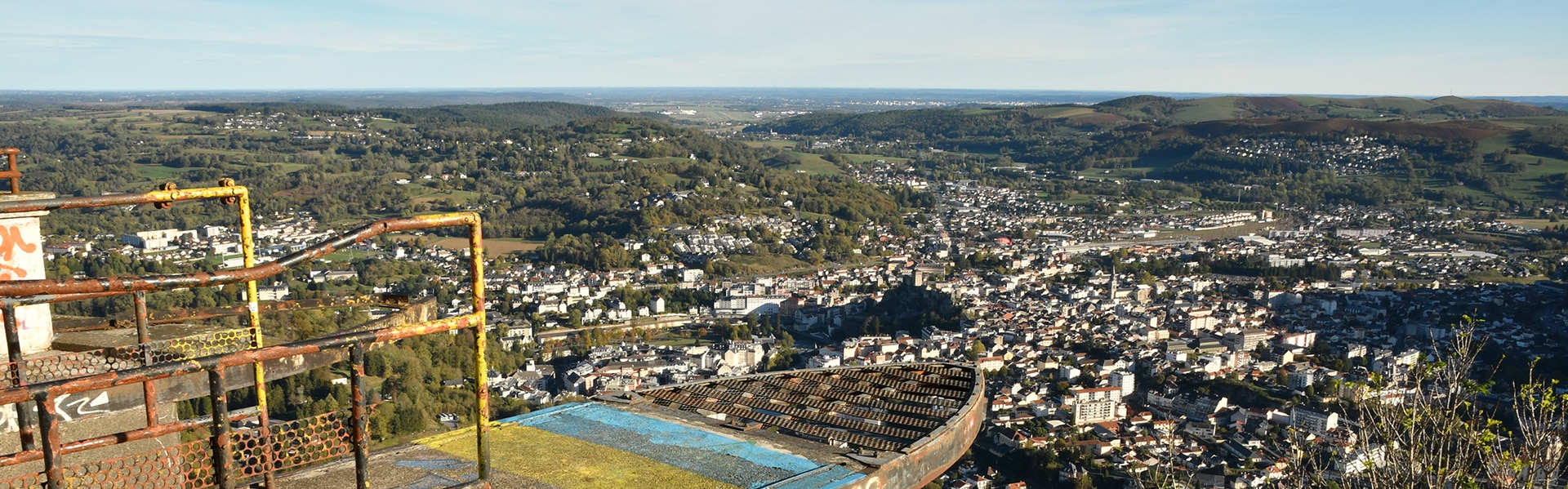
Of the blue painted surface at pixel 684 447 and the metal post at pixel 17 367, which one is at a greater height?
the metal post at pixel 17 367

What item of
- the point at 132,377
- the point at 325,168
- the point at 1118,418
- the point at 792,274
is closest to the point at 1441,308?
the point at 1118,418

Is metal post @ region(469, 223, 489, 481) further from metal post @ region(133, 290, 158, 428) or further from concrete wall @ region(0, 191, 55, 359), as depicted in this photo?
concrete wall @ region(0, 191, 55, 359)

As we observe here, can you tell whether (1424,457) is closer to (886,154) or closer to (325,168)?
(325,168)

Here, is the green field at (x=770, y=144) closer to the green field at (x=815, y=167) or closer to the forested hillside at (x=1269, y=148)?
the forested hillside at (x=1269, y=148)

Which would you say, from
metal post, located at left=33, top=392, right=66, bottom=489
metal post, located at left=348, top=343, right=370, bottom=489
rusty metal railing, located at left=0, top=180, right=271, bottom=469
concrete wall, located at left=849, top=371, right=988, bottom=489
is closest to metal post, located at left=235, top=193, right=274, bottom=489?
rusty metal railing, located at left=0, top=180, right=271, bottom=469

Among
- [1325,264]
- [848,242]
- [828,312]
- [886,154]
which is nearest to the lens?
[828,312]

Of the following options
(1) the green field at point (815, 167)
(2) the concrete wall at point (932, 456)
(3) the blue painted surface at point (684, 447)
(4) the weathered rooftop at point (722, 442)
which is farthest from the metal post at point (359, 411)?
(1) the green field at point (815, 167)
